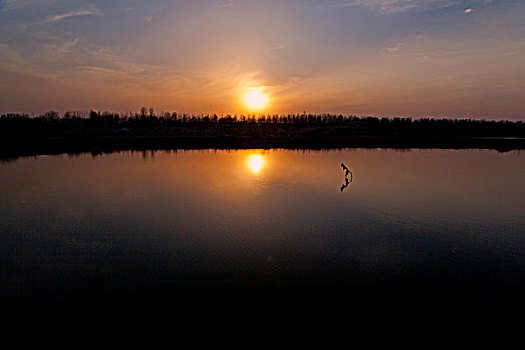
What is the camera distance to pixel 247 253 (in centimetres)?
1366

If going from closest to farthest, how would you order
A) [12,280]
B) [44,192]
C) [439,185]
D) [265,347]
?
[265,347] → [12,280] → [44,192] → [439,185]

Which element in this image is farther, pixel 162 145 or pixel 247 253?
pixel 162 145

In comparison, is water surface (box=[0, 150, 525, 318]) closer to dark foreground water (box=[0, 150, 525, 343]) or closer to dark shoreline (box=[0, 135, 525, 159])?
dark foreground water (box=[0, 150, 525, 343])

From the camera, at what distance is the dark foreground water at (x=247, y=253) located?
32.3 ft

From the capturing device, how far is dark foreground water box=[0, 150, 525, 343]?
32.3ft

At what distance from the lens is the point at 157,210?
68.3 ft

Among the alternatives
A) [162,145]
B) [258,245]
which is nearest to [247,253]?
[258,245]

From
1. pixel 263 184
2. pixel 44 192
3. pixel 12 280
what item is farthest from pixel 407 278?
pixel 44 192

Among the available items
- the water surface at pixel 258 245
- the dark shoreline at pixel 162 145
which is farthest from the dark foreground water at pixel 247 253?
the dark shoreline at pixel 162 145

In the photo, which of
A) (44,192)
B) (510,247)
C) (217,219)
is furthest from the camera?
(44,192)

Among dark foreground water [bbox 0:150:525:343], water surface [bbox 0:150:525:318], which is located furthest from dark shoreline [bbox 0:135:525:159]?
dark foreground water [bbox 0:150:525:343]

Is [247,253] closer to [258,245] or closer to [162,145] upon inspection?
[258,245]

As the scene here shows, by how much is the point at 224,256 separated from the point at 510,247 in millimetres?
13474

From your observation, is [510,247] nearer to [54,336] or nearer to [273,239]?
[273,239]
